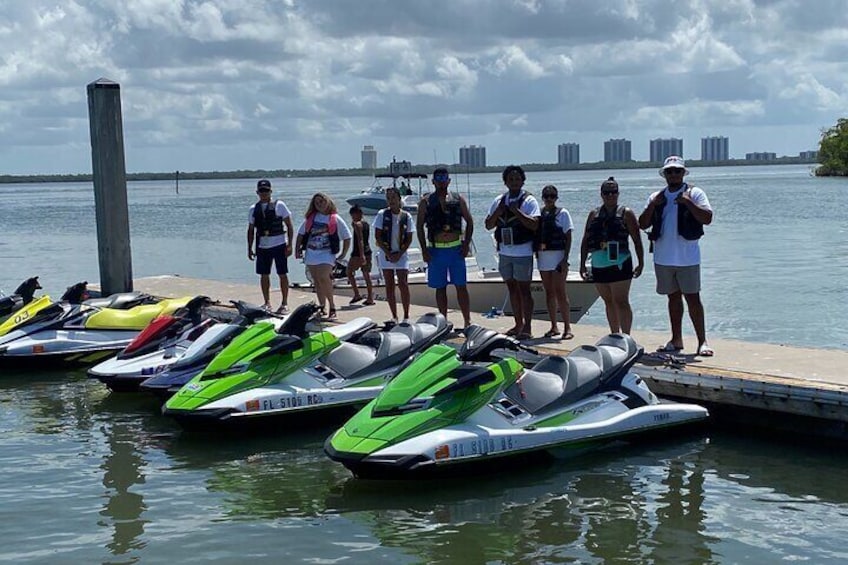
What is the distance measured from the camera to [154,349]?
10.5 meters

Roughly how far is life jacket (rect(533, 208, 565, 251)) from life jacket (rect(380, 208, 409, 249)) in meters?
2.26

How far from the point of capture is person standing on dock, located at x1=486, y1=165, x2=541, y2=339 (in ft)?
33.6

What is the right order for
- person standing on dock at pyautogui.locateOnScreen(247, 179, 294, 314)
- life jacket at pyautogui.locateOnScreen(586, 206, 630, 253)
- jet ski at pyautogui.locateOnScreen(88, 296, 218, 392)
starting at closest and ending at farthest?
life jacket at pyautogui.locateOnScreen(586, 206, 630, 253), jet ski at pyautogui.locateOnScreen(88, 296, 218, 392), person standing on dock at pyautogui.locateOnScreen(247, 179, 294, 314)

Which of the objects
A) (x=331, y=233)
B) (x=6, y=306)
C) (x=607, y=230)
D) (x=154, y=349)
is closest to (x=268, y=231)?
(x=331, y=233)

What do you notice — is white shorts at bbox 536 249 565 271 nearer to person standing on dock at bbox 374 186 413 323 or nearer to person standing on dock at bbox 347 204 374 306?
person standing on dock at bbox 374 186 413 323

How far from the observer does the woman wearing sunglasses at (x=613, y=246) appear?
31.8 feet

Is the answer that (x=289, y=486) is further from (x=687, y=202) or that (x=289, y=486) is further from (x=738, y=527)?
(x=687, y=202)

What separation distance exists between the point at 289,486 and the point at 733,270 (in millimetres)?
21897

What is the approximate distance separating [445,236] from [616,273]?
186 cm

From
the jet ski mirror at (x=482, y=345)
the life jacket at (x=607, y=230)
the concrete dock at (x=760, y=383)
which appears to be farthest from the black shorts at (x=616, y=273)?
the jet ski mirror at (x=482, y=345)

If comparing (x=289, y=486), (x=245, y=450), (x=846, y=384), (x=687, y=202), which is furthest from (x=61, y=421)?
(x=846, y=384)

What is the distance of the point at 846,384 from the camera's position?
8.09 m

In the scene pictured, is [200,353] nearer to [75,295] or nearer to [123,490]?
[123,490]

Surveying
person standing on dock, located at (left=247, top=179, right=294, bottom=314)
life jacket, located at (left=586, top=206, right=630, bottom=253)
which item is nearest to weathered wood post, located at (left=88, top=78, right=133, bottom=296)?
person standing on dock, located at (left=247, top=179, right=294, bottom=314)
